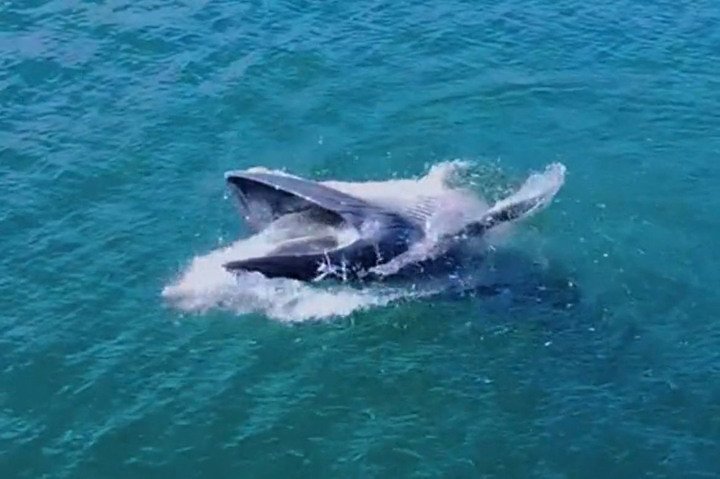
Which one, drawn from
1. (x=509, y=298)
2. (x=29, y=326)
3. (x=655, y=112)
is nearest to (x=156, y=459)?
(x=29, y=326)

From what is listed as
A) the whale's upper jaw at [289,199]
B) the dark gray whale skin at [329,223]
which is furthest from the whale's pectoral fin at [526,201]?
the whale's upper jaw at [289,199]

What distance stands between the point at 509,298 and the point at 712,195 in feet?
28.9

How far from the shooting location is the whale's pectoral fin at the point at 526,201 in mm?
37688

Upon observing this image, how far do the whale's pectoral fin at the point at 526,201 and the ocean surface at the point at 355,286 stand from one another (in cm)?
54

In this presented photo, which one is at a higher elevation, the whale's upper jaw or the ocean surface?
the whale's upper jaw

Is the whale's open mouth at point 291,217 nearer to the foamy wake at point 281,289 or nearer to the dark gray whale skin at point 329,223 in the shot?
the dark gray whale skin at point 329,223

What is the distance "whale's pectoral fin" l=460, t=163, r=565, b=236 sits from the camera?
37.7 metres

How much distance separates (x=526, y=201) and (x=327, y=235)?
22.1ft

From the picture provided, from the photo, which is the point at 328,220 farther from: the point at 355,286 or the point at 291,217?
the point at 355,286

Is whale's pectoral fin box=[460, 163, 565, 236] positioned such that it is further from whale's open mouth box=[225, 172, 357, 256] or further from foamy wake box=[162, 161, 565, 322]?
whale's open mouth box=[225, 172, 357, 256]

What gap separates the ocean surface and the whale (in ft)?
3.31

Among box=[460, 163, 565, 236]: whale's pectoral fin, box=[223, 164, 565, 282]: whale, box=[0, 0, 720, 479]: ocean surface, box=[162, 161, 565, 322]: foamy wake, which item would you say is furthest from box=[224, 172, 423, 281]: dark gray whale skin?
box=[460, 163, 565, 236]: whale's pectoral fin

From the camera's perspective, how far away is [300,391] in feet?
107

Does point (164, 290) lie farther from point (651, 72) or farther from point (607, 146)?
point (651, 72)
